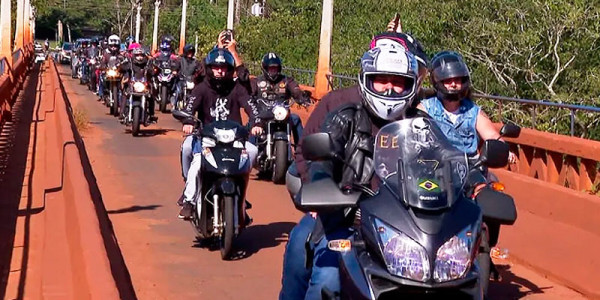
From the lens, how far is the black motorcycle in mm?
3723

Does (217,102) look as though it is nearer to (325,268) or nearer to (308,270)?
(308,270)

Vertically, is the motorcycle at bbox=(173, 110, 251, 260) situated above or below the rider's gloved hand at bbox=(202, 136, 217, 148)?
below

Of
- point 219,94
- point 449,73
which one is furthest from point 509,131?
point 219,94

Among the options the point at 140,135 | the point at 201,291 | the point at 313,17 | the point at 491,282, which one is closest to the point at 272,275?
the point at 201,291

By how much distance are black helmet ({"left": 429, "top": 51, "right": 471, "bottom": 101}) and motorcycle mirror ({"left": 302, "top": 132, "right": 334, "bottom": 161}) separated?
290 cm

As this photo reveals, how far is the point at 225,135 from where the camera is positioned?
30.3 feet

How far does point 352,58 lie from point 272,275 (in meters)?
20.7

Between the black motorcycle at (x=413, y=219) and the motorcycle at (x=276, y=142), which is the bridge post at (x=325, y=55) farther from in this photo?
the black motorcycle at (x=413, y=219)

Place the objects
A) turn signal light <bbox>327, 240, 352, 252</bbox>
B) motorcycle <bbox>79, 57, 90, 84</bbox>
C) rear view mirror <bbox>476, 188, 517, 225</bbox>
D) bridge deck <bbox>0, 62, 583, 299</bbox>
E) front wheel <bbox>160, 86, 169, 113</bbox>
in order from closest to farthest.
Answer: turn signal light <bbox>327, 240, 352, 252</bbox> → rear view mirror <bbox>476, 188, 517, 225</bbox> → bridge deck <bbox>0, 62, 583, 299</bbox> → front wheel <bbox>160, 86, 169, 113</bbox> → motorcycle <bbox>79, 57, 90, 84</bbox>

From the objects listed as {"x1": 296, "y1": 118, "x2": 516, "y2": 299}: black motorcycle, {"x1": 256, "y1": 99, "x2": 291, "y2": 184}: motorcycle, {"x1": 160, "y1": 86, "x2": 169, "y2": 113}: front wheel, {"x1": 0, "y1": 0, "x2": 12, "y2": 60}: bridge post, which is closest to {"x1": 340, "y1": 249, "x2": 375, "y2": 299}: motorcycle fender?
{"x1": 296, "y1": 118, "x2": 516, "y2": 299}: black motorcycle

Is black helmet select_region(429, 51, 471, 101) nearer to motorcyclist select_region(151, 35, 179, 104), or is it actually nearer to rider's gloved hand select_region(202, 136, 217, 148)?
rider's gloved hand select_region(202, 136, 217, 148)

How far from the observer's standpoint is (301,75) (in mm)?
26125

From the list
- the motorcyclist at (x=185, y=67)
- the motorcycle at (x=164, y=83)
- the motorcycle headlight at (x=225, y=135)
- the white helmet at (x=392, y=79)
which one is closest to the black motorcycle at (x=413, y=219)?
the white helmet at (x=392, y=79)

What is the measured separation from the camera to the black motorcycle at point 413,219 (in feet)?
12.2
